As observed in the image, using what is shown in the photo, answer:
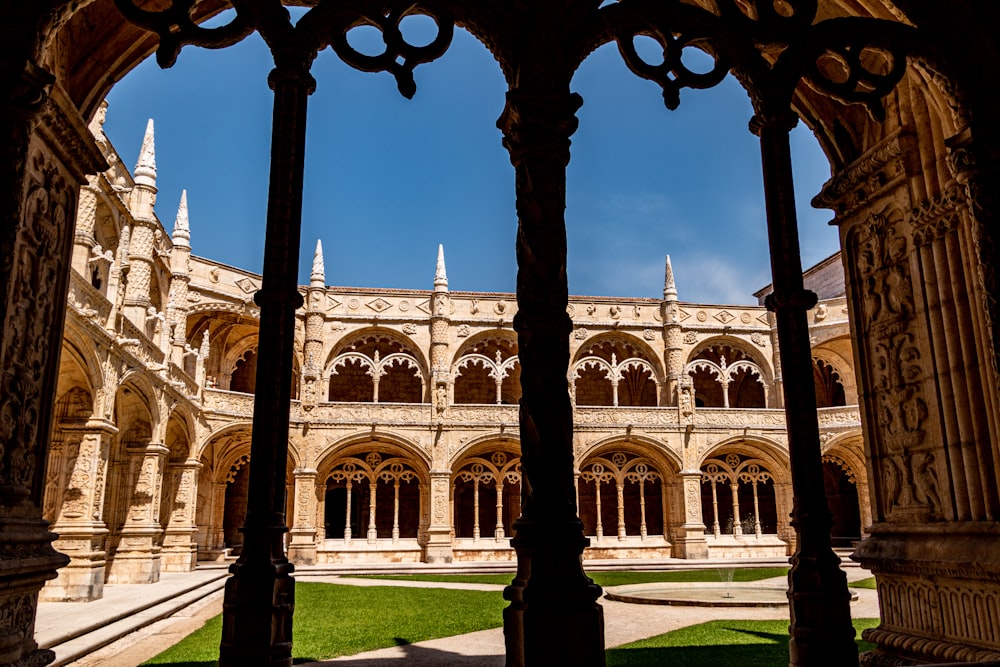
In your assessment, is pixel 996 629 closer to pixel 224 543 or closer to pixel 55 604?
pixel 55 604

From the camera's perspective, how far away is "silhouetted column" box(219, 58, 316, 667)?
265 cm

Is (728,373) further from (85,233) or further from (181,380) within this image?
(85,233)

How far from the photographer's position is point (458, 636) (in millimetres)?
7117

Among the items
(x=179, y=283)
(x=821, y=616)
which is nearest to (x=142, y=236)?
(x=179, y=283)

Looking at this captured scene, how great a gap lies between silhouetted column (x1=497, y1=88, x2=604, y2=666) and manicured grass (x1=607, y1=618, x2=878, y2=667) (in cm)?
341

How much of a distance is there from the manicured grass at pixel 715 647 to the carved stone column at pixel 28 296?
4099 millimetres

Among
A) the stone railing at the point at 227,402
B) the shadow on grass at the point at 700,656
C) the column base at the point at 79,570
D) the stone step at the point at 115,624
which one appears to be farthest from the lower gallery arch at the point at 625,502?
the shadow on grass at the point at 700,656

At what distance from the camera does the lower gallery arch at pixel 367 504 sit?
20.2 meters

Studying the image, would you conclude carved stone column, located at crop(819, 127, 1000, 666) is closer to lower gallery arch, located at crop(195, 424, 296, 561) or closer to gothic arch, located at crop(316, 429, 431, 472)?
gothic arch, located at crop(316, 429, 431, 472)

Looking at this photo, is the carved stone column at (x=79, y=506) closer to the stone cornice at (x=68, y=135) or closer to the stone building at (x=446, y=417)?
the stone building at (x=446, y=417)

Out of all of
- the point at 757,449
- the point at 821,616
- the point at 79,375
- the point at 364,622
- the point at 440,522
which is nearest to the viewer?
the point at 821,616

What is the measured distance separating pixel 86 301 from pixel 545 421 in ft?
33.3

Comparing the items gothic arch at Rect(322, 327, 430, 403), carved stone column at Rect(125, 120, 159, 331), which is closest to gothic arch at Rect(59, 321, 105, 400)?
carved stone column at Rect(125, 120, 159, 331)

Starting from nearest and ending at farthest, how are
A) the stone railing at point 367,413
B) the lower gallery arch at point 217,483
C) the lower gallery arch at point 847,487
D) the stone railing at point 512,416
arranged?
the lower gallery arch at point 217,483 < the stone railing at point 367,413 < the stone railing at point 512,416 < the lower gallery arch at point 847,487
